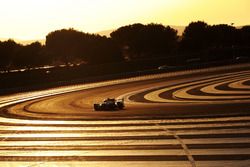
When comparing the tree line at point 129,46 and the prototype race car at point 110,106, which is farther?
the tree line at point 129,46

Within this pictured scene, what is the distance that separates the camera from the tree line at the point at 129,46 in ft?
409

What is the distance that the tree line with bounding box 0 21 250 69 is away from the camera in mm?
124575

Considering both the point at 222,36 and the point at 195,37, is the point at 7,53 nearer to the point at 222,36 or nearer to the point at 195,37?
the point at 195,37

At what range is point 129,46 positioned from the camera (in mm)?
164250

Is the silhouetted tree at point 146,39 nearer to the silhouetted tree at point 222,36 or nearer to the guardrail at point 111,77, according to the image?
the silhouetted tree at point 222,36

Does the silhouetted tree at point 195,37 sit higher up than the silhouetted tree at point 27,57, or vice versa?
Result: the silhouetted tree at point 195,37

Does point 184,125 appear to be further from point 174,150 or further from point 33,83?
point 33,83

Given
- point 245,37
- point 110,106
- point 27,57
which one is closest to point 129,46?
point 245,37

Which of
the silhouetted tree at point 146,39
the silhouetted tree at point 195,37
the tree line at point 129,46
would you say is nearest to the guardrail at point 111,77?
the tree line at point 129,46

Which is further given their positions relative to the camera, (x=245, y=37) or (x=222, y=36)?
(x=245, y=37)

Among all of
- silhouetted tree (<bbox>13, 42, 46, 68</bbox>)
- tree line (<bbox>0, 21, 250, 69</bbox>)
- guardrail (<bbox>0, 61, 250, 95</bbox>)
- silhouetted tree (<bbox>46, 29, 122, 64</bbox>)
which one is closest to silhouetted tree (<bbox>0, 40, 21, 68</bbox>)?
tree line (<bbox>0, 21, 250, 69</bbox>)

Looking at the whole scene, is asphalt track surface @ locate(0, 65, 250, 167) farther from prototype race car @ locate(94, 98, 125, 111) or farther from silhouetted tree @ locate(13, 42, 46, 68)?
silhouetted tree @ locate(13, 42, 46, 68)

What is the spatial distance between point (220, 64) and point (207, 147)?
71510mm

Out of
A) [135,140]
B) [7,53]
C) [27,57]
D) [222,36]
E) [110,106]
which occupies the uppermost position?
[222,36]
